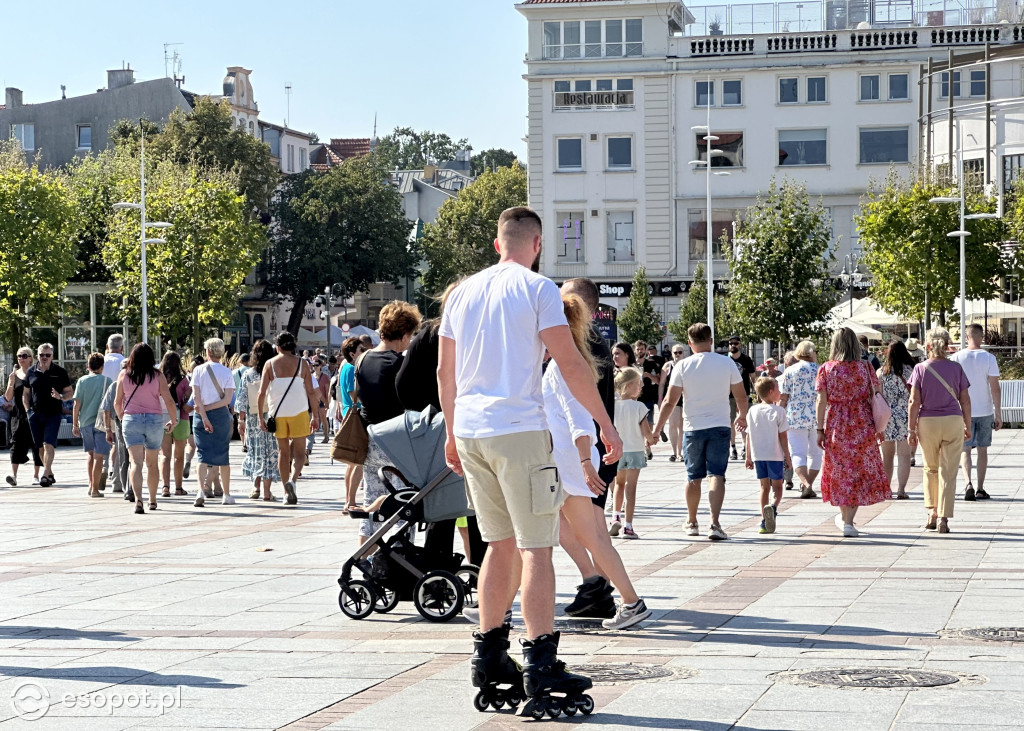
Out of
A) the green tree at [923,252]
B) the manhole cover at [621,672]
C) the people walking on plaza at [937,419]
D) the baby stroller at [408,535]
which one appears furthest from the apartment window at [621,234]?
the manhole cover at [621,672]

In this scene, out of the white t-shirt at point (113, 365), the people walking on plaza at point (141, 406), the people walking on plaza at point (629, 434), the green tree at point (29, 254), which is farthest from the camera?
the green tree at point (29, 254)

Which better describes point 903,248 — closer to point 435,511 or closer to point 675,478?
point 675,478

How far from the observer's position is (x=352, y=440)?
10031 millimetres

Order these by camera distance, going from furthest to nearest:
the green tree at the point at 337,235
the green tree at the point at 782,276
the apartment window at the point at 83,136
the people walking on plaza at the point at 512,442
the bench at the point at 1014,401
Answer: the apartment window at the point at 83,136 < the green tree at the point at 337,235 < the green tree at the point at 782,276 < the bench at the point at 1014,401 < the people walking on plaza at the point at 512,442

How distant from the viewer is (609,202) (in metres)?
61.4

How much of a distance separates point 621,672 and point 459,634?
5.02 feet

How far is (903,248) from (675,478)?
28.5 m

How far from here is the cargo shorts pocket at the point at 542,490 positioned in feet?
20.0

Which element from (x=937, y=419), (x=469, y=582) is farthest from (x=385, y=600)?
(x=937, y=419)

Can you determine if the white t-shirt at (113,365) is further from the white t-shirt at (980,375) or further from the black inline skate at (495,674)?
the black inline skate at (495,674)

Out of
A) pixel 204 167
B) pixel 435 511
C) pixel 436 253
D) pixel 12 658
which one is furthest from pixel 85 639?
pixel 436 253

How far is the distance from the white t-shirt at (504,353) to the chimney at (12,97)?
7905 centimetres

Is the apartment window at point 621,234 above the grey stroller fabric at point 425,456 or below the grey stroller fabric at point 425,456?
above

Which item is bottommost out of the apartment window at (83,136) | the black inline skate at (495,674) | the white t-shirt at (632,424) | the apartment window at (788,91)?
the black inline skate at (495,674)
